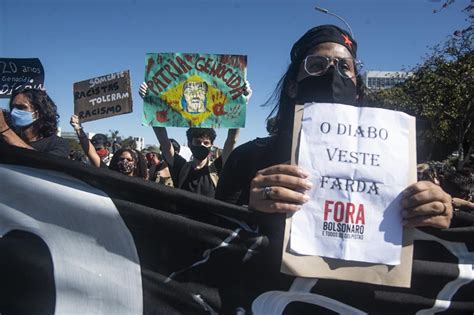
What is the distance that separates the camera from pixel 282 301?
1644 millimetres

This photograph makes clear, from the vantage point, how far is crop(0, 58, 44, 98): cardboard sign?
18.4 ft

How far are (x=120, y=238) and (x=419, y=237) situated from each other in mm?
1151

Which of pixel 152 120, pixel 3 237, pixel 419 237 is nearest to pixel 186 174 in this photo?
pixel 152 120

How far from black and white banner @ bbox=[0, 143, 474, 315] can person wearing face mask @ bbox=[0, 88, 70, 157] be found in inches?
61.7

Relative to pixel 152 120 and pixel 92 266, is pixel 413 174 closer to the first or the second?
pixel 92 266

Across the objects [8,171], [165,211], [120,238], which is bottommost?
[120,238]

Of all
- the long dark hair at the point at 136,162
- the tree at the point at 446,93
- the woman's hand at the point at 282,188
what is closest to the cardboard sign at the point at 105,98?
the long dark hair at the point at 136,162

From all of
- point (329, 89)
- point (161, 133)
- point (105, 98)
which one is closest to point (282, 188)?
point (329, 89)

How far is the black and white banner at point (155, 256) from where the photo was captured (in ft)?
5.37

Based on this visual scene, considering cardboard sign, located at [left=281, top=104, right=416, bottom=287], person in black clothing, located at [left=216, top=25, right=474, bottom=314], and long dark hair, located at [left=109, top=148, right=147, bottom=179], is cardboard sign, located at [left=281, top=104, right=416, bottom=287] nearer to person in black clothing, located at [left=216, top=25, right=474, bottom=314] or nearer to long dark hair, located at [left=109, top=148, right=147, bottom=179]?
person in black clothing, located at [left=216, top=25, right=474, bottom=314]

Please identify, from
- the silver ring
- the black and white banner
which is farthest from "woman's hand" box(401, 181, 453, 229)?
the silver ring

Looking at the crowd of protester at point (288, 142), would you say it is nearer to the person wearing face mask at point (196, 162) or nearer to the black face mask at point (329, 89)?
the black face mask at point (329, 89)

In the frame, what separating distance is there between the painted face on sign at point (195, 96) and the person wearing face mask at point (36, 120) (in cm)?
106

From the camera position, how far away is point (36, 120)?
3332 mm
